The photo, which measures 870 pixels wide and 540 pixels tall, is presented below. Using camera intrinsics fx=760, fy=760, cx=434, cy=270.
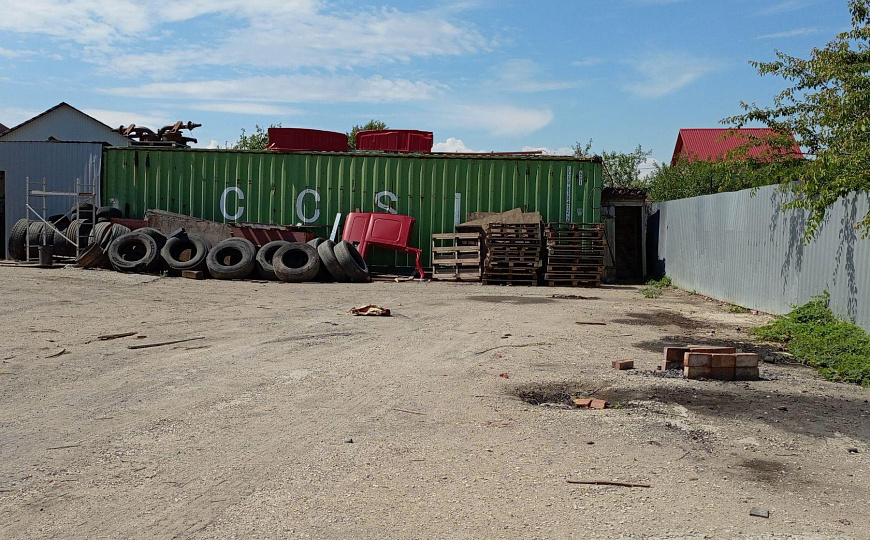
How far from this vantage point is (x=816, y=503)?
4.10m

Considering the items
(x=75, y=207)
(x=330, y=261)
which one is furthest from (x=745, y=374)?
(x=75, y=207)

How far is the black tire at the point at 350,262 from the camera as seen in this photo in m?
18.8

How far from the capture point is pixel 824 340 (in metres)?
9.38

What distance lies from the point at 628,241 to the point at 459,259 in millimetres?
7229

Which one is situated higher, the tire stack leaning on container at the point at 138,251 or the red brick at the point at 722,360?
the tire stack leaning on container at the point at 138,251

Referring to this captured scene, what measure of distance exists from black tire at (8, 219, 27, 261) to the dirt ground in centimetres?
1249

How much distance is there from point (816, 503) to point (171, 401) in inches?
182

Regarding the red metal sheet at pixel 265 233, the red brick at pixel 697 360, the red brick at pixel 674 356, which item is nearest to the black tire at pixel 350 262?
the red metal sheet at pixel 265 233

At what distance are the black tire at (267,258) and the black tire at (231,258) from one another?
175mm

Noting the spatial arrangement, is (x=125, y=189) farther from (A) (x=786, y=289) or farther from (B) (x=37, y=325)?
(A) (x=786, y=289)

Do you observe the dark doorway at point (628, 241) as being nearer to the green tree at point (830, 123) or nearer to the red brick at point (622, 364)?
the green tree at point (830, 123)

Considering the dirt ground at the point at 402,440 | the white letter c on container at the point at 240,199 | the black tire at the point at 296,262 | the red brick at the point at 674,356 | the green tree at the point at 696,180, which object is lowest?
the dirt ground at the point at 402,440

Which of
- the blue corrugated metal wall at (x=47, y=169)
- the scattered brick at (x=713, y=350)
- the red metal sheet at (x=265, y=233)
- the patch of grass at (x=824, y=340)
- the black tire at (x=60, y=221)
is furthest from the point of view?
the blue corrugated metal wall at (x=47, y=169)

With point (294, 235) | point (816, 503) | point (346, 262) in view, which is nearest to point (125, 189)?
point (294, 235)
